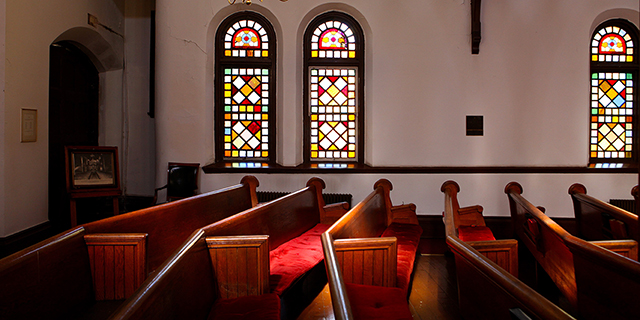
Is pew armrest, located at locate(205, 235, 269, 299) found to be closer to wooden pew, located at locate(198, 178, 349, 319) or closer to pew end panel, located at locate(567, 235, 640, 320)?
wooden pew, located at locate(198, 178, 349, 319)

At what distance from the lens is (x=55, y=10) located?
14.7 feet

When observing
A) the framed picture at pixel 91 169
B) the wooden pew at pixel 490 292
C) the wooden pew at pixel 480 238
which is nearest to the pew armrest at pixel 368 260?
the wooden pew at pixel 490 292

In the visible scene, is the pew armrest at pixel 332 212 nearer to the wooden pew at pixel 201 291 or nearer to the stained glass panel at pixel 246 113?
the stained glass panel at pixel 246 113

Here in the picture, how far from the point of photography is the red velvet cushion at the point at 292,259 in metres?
2.29

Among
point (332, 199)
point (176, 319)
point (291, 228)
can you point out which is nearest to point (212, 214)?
point (291, 228)

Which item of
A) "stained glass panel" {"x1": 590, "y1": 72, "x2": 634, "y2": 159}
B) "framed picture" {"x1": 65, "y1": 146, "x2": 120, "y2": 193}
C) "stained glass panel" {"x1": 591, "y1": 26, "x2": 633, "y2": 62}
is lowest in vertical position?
"framed picture" {"x1": 65, "y1": 146, "x2": 120, "y2": 193}

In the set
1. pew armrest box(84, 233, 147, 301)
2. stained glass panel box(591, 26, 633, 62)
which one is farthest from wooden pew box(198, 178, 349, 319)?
stained glass panel box(591, 26, 633, 62)

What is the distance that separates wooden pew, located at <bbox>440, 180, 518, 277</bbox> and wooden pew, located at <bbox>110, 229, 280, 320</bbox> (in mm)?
1244

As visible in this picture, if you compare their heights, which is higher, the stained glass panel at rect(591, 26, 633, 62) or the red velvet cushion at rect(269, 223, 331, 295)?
the stained glass panel at rect(591, 26, 633, 62)

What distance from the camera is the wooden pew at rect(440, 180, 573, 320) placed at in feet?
4.17

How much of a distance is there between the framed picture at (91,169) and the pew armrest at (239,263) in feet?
10.7

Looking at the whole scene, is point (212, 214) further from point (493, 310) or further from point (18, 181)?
point (18, 181)

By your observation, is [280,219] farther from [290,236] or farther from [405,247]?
[405,247]

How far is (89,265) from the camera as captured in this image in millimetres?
1979
